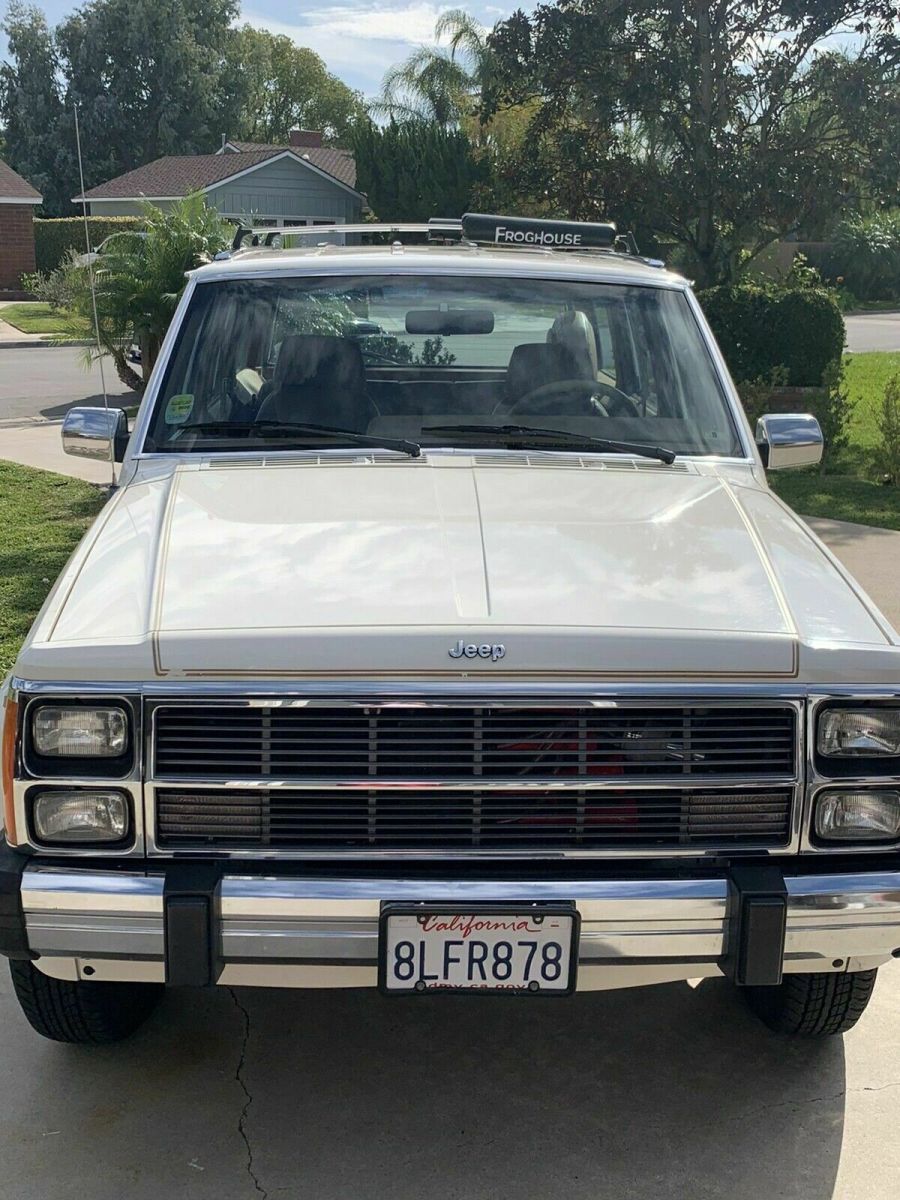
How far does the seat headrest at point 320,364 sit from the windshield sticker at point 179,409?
0.94 ft

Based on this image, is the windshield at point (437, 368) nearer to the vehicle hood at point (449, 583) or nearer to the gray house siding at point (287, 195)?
the vehicle hood at point (449, 583)

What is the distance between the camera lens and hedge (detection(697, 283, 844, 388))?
1345 centimetres

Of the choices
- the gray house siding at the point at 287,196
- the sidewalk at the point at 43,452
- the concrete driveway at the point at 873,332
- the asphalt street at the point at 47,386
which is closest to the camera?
the sidewalk at the point at 43,452

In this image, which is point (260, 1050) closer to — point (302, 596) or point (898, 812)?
point (302, 596)

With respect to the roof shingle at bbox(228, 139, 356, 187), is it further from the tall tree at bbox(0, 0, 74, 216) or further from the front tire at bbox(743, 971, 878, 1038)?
the front tire at bbox(743, 971, 878, 1038)

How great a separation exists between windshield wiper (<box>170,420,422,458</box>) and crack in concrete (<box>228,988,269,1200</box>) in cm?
163

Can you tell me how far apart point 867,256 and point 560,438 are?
142ft

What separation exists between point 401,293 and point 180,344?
75cm

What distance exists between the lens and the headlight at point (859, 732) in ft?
9.47

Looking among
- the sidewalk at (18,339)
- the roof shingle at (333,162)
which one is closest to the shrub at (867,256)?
the roof shingle at (333,162)

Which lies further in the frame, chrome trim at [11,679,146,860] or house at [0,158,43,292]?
house at [0,158,43,292]

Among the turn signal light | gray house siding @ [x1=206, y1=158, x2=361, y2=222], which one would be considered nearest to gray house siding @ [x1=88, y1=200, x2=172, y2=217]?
gray house siding @ [x1=206, y1=158, x2=361, y2=222]

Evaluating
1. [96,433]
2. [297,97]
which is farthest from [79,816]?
[297,97]

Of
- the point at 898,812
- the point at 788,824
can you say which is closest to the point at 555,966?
the point at 788,824
